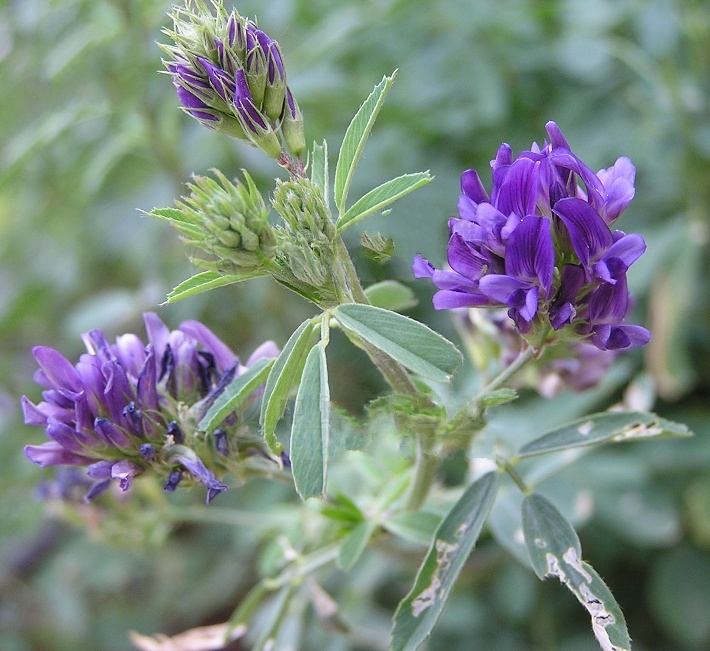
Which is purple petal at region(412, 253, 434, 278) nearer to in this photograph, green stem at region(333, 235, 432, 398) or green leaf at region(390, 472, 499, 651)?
green stem at region(333, 235, 432, 398)

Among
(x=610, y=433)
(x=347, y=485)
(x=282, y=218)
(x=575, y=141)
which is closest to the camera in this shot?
(x=282, y=218)

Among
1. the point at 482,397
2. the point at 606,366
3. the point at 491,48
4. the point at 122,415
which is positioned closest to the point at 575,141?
the point at 491,48

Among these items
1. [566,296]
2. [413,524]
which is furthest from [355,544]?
[566,296]

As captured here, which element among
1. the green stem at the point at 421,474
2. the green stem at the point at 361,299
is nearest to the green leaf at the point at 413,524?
the green stem at the point at 421,474

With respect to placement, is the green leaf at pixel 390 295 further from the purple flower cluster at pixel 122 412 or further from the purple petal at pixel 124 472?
the purple petal at pixel 124 472

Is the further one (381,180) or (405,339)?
(381,180)

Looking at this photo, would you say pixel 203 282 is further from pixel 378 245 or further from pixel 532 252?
pixel 532 252

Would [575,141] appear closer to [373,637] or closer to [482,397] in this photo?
[373,637]
